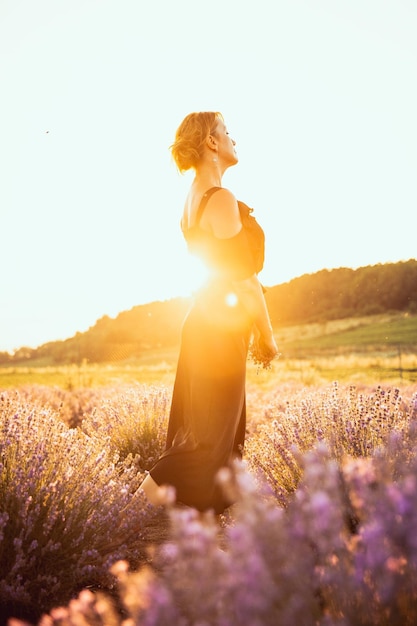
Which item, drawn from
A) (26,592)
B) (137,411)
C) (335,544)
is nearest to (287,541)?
(335,544)

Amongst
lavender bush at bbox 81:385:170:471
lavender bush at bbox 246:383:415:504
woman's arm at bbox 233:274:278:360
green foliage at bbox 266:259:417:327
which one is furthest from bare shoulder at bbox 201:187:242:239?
green foliage at bbox 266:259:417:327

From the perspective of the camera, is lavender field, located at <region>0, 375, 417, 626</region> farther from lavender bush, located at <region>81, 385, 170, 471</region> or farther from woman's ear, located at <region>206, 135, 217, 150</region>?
woman's ear, located at <region>206, 135, 217, 150</region>

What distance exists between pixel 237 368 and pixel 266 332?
256mm

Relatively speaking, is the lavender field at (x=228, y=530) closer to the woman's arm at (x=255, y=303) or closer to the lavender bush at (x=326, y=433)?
the lavender bush at (x=326, y=433)

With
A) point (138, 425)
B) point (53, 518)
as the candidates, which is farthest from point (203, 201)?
point (138, 425)

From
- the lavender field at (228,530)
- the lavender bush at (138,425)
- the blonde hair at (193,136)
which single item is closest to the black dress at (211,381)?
the lavender field at (228,530)

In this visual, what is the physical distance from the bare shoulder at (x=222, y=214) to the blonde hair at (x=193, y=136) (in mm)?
336

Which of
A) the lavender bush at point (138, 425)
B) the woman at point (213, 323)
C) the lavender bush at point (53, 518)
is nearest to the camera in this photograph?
the lavender bush at point (53, 518)

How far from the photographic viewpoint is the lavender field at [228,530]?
4.29ft

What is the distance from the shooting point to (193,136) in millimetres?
3660

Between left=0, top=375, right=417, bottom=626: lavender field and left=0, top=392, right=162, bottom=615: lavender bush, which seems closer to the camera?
left=0, top=375, right=417, bottom=626: lavender field

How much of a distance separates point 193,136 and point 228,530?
219cm

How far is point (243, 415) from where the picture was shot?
3.94 metres

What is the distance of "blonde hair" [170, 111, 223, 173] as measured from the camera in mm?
3664
